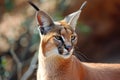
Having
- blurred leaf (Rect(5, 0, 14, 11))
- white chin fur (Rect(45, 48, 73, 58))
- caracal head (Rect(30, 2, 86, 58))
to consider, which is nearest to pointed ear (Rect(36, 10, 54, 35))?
caracal head (Rect(30, 2, 86, 58))

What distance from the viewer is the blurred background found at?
7.89 metres

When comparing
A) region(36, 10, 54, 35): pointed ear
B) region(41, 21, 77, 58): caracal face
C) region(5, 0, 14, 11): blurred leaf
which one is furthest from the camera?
region(5, 0, 14, 11): blurred leaf

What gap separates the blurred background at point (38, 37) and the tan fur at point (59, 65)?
81.2 inches

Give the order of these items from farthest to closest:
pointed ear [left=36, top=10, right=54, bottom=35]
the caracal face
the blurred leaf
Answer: the blurred leaf, pointed ear [left=36, top=10, right=54, bottom=35], the caracal face

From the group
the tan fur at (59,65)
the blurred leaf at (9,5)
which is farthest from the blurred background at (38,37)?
the tan fur at (59,65)

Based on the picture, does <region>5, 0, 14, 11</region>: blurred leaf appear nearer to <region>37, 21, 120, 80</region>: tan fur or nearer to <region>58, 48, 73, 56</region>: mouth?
<region>37, 21, 120, 80</region>: tan fur

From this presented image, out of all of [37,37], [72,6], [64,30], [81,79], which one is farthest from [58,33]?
[72,6]

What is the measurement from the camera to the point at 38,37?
7.52m

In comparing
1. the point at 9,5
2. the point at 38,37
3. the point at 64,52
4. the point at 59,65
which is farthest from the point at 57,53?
the point at 9,5

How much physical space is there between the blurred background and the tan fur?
2.06 m

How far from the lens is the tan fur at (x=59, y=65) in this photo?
15.9 feet

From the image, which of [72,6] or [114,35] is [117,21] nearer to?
[114,35]

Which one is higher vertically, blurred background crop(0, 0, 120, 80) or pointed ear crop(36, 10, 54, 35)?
blurred background crop(0, 0, 120, 80)

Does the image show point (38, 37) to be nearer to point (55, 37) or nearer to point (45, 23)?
point (45, 23)
